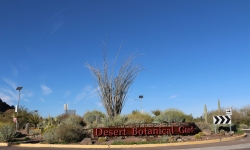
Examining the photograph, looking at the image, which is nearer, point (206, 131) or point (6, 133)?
point (6, 133)

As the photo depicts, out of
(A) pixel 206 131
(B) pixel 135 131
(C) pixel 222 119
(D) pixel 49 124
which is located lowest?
(A) pixel 206 131

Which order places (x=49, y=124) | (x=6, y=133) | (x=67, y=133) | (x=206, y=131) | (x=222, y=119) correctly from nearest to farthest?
(x=67, y=133)
(x=6, y=133)
(x=222, y=119)
(x=206, y=131)
(x=49, y=124)

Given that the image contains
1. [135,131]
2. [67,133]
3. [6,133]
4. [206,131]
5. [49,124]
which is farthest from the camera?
[49,124]

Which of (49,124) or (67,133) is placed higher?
(49,124)

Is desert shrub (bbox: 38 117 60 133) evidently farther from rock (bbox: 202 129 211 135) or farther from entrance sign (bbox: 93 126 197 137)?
rock (bbox: 202 129 211 135)

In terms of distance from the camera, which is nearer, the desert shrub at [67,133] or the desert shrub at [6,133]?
the desert shrub at [67,133]

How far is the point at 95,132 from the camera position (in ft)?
62.7

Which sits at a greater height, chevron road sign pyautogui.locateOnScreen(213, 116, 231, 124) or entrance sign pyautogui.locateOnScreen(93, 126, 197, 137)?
chevron road sign pyautogui.locateOnScreen(213, 116, 231, 124)

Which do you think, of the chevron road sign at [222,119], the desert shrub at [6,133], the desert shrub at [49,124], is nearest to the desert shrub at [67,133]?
the desert shrub at [6,133]

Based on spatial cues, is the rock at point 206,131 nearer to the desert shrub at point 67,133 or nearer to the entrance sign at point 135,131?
the entrance sign at point 135,131

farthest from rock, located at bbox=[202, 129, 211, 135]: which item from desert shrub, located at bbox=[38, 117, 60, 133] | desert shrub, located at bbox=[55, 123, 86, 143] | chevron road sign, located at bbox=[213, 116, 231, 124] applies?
desert shrub, located at bbox=[38, 117, 60, 133]

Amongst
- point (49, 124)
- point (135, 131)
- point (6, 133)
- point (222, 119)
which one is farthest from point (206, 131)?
point (6, 133)

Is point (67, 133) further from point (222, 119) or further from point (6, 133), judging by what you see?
point (222, 119)

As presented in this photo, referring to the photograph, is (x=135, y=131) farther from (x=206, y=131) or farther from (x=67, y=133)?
(x=206, y=131)
